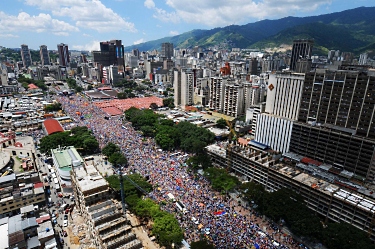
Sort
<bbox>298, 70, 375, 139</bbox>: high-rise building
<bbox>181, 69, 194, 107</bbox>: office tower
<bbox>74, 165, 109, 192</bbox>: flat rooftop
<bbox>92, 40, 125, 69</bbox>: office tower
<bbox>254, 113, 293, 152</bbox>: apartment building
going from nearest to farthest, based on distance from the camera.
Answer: <bbox>74, 165, 109, 192</bbox>: flat rooftop < <bbox>298, 70, 375, 139</bbox>: high-rise building < <bbox>254, 113, 293, 152</bbox>: apartment building < <bbox>181, 69, 194, 107</bbox>: office tower < <bbox>92, 40, 125, 69</bbox>: office tower

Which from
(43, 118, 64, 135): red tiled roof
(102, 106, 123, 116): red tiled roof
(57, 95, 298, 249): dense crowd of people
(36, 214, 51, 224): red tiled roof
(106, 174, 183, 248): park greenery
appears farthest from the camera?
(102, 106, 123, 116): red tiled roof

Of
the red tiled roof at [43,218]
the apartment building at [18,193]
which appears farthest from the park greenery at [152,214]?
the apartment building at [18,193]

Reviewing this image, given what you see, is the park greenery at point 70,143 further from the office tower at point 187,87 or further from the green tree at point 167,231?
the office tower at point 187,87

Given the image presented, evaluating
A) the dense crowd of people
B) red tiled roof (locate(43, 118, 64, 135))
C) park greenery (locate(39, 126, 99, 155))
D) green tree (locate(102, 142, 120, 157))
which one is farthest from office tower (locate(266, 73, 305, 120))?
red tiled roof (locate(43, 118, 64, 135))

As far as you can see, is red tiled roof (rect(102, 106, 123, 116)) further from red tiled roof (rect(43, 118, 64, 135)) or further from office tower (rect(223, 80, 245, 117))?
office tower (rect(223, 80, 245, 117))

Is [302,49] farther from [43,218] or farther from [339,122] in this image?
[43,218]

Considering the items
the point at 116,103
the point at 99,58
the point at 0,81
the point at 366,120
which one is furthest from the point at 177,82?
the point at 99,58

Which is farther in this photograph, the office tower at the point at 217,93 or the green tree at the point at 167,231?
the office tower at the point at 217,93

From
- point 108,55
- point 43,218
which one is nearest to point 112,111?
point 43,218
